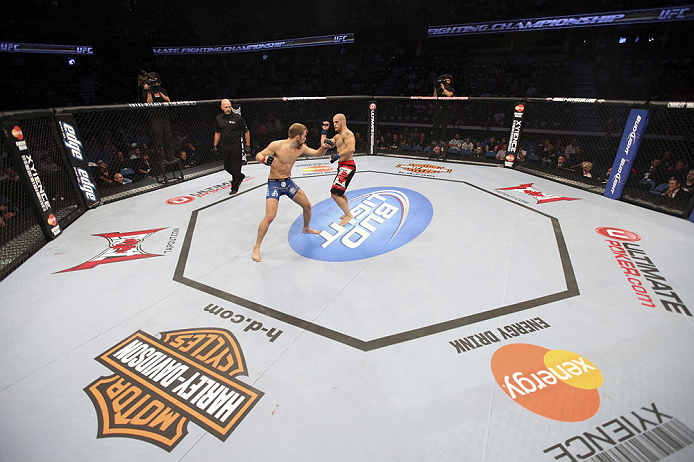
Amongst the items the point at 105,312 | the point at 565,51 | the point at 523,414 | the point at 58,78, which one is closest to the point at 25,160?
the point at 105,312

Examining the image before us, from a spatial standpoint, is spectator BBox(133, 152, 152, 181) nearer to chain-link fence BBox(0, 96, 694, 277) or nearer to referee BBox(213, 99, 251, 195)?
chain-link fence BBox(0, 96, 694, 277)

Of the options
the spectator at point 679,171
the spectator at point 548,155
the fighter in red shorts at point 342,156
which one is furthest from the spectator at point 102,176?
the spectator at point 679,171

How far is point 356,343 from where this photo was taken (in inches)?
104

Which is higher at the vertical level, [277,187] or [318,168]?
[277,187]

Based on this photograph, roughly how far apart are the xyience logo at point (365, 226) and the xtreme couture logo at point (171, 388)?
1.71 meters

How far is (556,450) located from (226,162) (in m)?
6.09

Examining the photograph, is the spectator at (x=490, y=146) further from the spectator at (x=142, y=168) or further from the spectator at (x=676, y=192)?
the spectator at (x=142, y=168)

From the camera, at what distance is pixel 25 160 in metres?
4.05

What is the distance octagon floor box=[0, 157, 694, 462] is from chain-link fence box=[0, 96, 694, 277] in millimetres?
1194

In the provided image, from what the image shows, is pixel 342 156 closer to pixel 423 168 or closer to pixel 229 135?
pixel 229 135

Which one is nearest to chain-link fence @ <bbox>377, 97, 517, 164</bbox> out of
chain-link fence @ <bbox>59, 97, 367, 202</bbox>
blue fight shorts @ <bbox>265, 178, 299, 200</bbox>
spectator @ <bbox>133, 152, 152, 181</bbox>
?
chain-link fence @ <bbox>59, 97, 367, 202</bbox>

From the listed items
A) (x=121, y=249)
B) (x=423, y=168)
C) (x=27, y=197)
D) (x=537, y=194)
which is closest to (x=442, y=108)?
(x=423, y=168)

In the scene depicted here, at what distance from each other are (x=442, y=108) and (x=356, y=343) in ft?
26.3

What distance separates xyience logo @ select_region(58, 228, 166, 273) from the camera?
3.89m
